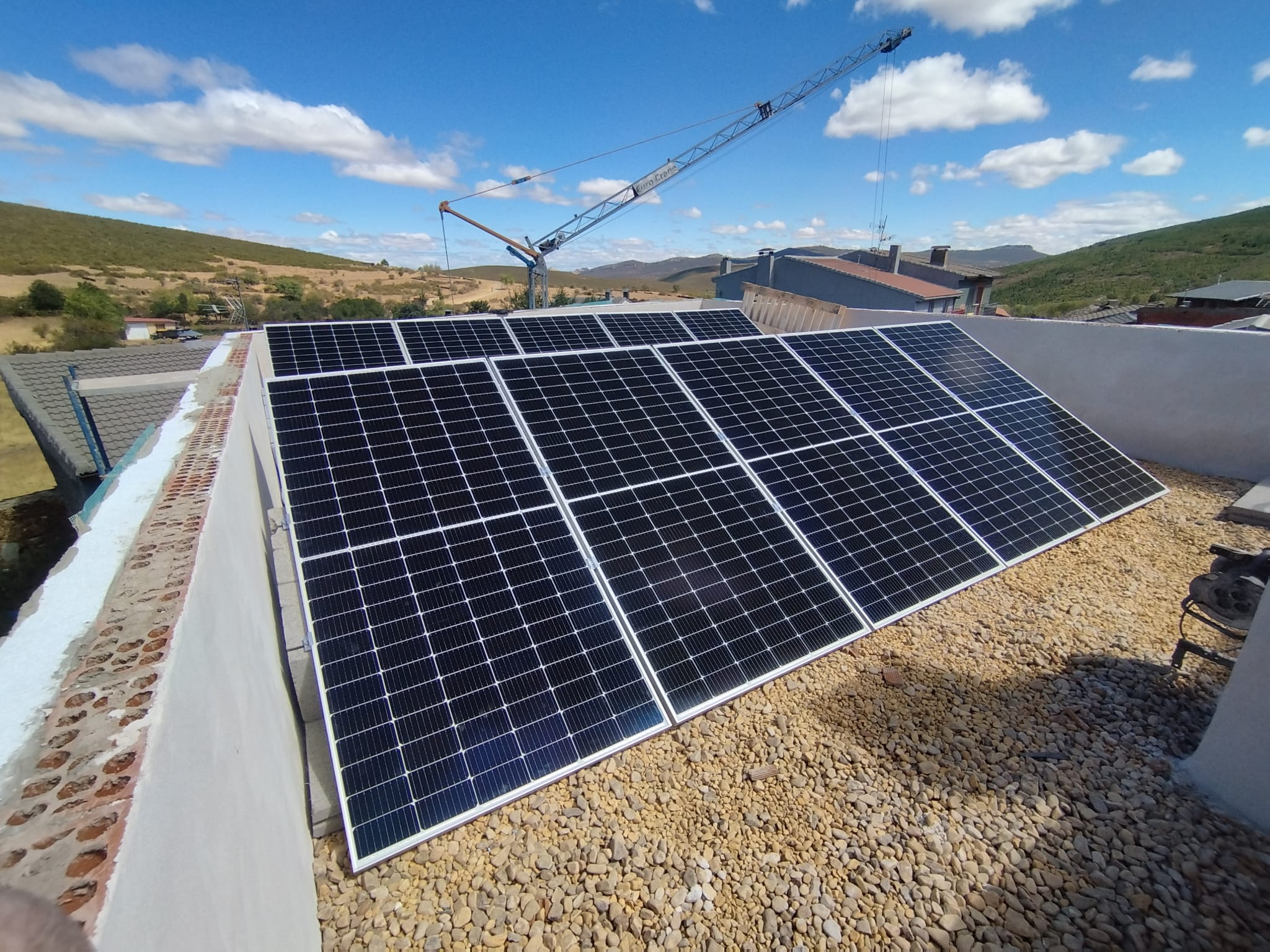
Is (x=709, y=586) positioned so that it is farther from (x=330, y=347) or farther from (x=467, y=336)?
(x=467, y=336)

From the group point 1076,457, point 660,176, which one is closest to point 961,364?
point 1076,457

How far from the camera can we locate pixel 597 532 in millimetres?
6676

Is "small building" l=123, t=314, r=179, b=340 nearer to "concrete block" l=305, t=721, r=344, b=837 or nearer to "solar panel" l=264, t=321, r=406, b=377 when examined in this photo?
"solar panel" l=264, t=321, r=406, b=377

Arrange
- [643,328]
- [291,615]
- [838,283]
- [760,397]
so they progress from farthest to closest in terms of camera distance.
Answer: [838,283] < [643,328] < [760,397] < [291,615]

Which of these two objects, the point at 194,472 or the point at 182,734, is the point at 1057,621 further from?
the point at 194,472

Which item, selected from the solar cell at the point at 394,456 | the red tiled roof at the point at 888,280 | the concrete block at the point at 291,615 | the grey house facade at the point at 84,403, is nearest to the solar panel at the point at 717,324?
the solar cell at the point at 394,456

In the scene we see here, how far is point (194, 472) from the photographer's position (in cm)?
402

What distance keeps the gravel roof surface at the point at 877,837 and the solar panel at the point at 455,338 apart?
1002 cm

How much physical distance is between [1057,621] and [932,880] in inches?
172

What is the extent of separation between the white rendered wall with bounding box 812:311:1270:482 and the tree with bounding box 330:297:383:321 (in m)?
48.0

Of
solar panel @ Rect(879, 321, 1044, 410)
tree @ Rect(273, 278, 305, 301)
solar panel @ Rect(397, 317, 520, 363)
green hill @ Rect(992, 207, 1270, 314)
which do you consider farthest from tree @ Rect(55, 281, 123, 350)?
green hill @ Rect(992, 207, 1270, 314)

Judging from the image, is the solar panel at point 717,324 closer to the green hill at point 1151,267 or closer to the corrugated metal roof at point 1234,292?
the corrugated metal roof at point 1234,292

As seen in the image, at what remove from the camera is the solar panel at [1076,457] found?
395 inches

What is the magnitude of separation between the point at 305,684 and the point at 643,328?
14182mm
